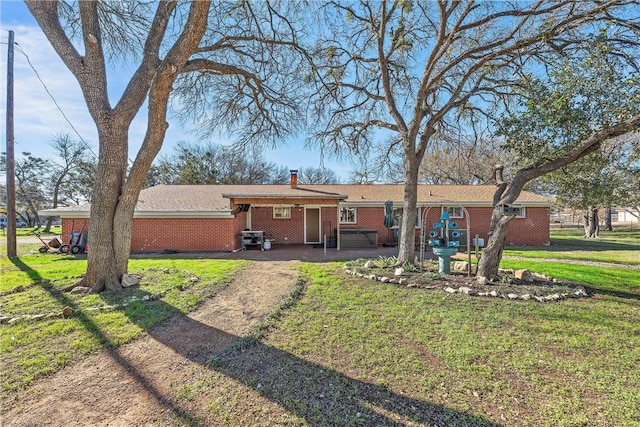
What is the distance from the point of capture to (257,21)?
788 centimetres

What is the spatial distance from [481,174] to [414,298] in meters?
23.6

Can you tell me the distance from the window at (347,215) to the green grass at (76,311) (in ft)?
26.7

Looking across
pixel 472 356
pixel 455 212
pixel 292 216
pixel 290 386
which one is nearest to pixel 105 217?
pixel 290 386

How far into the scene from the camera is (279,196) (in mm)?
12086

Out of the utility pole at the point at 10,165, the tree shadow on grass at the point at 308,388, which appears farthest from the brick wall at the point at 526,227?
the utility pole at the point at 10,165

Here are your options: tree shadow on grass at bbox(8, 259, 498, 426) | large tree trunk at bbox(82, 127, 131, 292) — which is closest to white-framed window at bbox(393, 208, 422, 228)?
large tree trunk at bbox(82, 127, 131, 292)

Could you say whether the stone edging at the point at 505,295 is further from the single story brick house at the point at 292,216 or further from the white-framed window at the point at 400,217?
the white-framed window at the point at 400,217

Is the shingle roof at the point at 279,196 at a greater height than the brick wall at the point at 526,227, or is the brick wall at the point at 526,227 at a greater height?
the shingle roof at the point at 279,196

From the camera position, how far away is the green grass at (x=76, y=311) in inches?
133

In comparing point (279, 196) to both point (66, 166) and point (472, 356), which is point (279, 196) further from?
point (66, 166)

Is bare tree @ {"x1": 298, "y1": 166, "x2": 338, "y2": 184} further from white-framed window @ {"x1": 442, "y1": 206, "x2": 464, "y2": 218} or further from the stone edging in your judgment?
the stone edging

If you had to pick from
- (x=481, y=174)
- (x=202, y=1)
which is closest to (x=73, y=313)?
(x=202, y=1)

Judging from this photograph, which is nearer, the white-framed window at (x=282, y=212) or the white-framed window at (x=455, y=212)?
the white-framed window at (x=455, y=212)

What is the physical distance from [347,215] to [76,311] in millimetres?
12305
